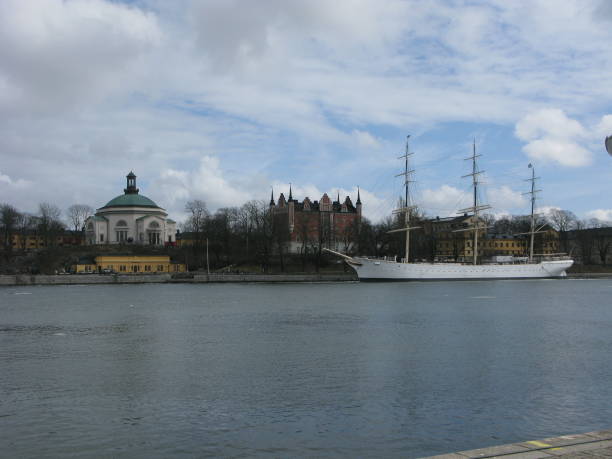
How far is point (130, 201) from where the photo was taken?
482 ft

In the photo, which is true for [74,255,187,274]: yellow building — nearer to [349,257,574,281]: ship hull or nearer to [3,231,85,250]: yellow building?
[3,231,85,250]: yellow building

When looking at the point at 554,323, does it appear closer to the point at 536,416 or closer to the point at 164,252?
the point at 536,416

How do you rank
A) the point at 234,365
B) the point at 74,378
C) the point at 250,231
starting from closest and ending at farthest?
1. the point at 74,378
2. the point at 234,365
3. the point at 250,231

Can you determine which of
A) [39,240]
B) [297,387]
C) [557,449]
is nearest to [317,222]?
[39,240]

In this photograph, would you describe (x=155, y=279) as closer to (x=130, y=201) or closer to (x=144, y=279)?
(x=144, y=279)

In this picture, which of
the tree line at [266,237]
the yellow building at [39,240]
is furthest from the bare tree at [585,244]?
the yellow building at [39,240]

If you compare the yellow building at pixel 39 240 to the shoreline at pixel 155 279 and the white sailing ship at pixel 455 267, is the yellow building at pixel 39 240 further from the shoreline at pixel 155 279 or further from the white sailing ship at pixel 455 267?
the white sailing ship at pixel 455 267

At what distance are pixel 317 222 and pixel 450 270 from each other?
47150mm

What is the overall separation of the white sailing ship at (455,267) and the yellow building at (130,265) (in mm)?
34035

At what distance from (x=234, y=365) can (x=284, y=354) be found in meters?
2.75

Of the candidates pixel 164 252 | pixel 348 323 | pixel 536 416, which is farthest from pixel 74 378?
pixel 164 252

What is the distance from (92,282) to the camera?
345 ft

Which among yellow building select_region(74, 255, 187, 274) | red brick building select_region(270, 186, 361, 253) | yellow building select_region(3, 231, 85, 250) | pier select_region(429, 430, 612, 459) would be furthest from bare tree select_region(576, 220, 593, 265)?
pier select_region(429, 430, 612, 459)

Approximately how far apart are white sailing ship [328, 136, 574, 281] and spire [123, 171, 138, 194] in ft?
216
